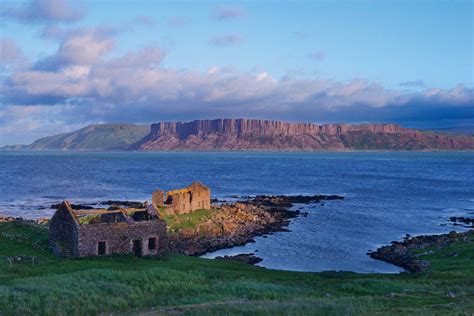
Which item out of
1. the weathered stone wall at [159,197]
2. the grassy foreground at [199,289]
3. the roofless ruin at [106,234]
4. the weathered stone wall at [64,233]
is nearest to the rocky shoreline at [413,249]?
the grassy foreground at [199,289]

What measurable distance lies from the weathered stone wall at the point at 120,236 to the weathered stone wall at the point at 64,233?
803 millimetres

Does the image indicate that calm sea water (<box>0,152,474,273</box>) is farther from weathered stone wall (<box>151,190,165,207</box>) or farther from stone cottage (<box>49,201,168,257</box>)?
stone cottage (<box>49,201,168,257</box>)

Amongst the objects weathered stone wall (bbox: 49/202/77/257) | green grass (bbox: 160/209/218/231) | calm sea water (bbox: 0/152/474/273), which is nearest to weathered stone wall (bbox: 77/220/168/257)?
weathered stone wall (bbox: 49/202/77/257)

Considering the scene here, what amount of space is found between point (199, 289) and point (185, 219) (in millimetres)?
29728

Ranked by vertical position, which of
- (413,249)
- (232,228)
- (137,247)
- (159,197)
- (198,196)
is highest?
(159,197)

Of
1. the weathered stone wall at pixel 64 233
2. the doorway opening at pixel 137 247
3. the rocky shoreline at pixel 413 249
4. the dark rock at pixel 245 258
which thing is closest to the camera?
the weathered stone wall at pixel 64 233

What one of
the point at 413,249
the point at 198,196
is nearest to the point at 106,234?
the point at 198,196

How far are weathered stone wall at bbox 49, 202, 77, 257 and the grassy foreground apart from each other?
1.03 metres

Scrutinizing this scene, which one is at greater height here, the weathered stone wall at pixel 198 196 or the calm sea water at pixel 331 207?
the weathered stone wall at pixel 198 196

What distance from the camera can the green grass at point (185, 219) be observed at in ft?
178

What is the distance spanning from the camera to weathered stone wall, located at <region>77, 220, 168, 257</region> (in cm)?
3625

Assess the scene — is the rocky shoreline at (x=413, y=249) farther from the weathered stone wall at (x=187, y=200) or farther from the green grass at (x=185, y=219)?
the weathered stone wall at (x=187, y=200)

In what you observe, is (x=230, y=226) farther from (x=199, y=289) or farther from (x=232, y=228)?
(x=199, y=289)

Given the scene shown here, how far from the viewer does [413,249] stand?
5056cm
